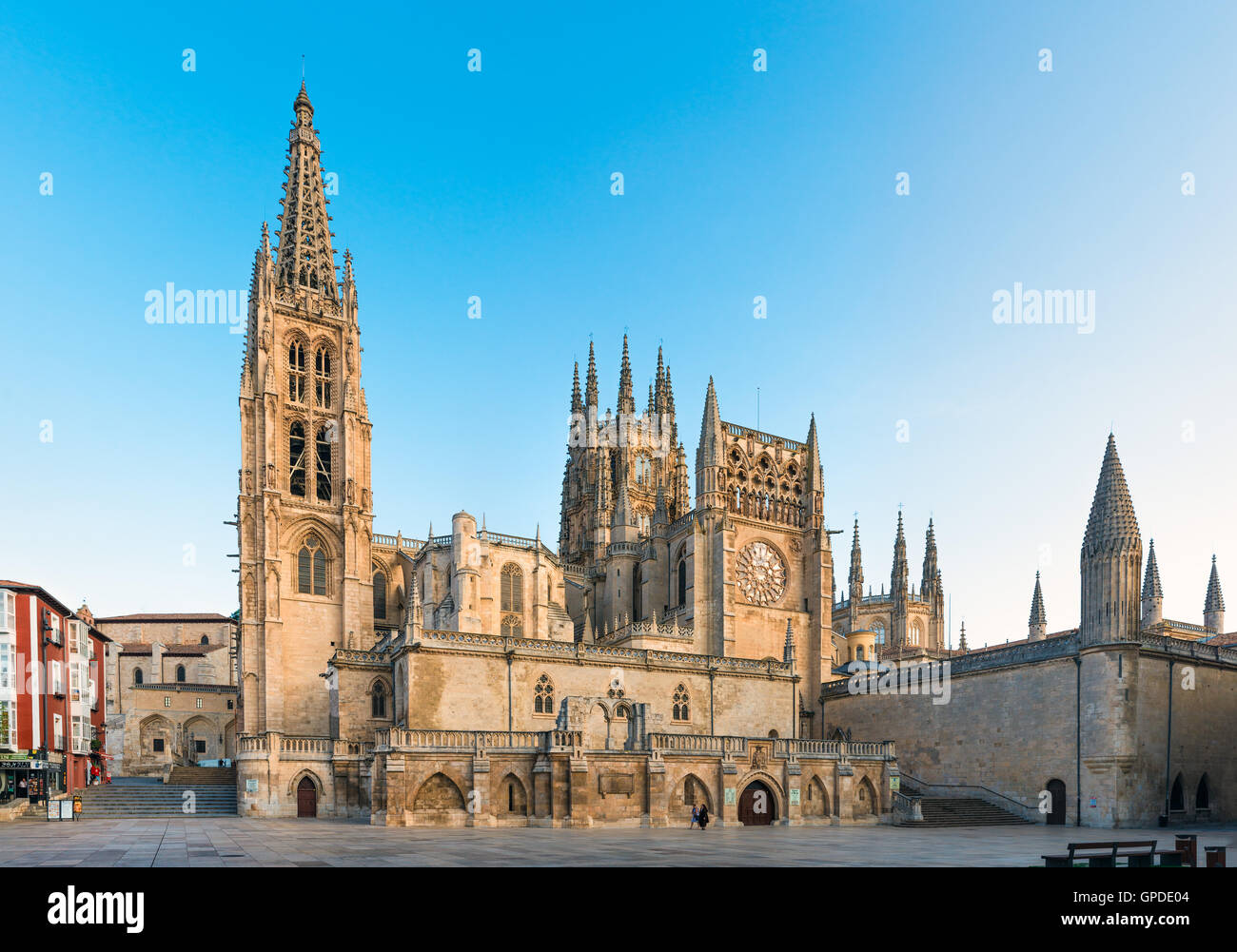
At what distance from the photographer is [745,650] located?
54.2m

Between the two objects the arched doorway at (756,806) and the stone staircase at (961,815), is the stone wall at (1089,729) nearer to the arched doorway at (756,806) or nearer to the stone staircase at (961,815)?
the stone staircase at (961,815)

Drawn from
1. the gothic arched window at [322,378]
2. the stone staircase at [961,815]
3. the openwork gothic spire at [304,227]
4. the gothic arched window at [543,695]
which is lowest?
the stone staircase at [961,815]

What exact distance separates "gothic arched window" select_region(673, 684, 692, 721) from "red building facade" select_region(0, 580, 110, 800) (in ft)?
89.5

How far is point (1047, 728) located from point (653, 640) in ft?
66.3

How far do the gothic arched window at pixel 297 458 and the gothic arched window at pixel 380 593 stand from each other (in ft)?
26.4

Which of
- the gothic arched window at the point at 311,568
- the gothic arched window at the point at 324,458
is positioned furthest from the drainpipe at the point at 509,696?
the gothic arched window at the point at 324,458

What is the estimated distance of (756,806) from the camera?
37469 millimetres

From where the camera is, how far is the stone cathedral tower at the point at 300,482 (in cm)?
5181

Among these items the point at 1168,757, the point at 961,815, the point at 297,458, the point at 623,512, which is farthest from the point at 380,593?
the point at 1168,757

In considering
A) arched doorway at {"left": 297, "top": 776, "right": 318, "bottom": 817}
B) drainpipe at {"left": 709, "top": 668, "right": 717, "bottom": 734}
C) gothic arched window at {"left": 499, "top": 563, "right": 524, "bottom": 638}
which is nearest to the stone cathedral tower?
gothic arched window at {"left": 499, "top": 563, "right": 524, "bottom": 638}
